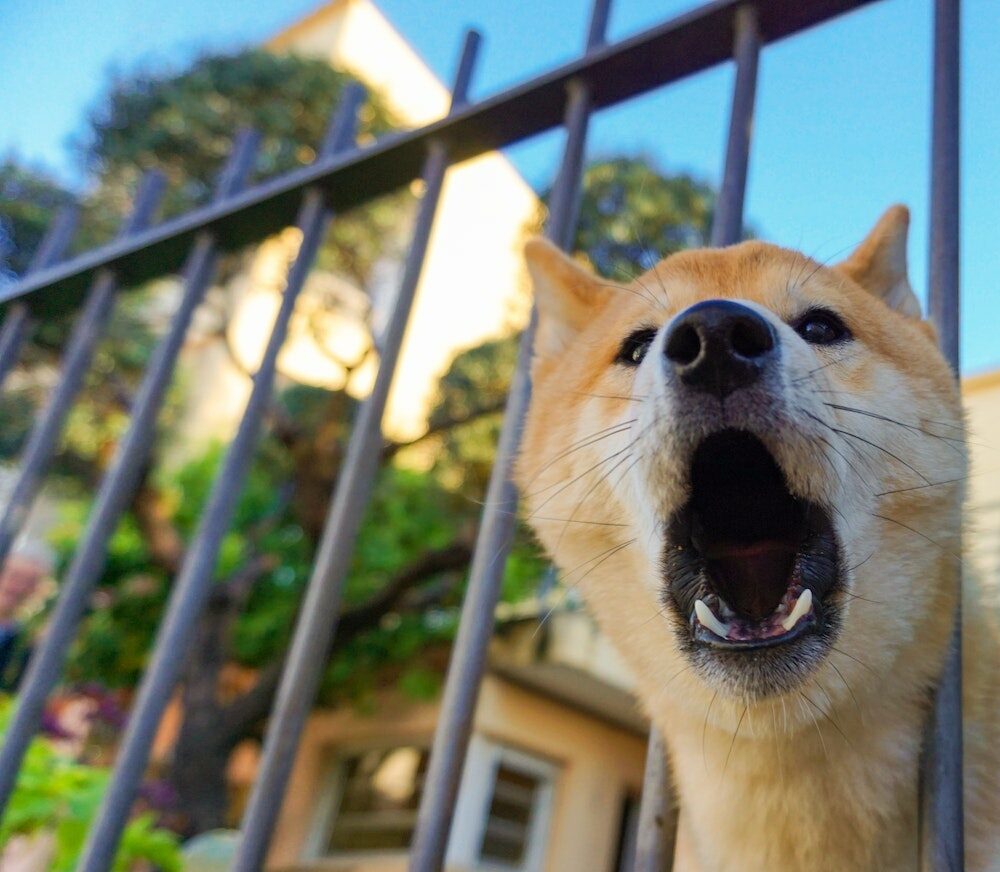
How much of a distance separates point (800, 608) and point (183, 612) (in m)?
1.19

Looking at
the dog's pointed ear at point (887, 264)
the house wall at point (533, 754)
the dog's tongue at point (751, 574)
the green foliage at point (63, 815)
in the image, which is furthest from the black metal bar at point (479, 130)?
the house wall at point (533, 754)

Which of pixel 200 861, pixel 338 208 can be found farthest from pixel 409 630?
pixel 338 208

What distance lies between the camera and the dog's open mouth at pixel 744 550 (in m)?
1.29

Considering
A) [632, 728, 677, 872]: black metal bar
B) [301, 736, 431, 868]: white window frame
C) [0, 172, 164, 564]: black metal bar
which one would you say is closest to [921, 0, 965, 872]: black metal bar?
[632, 728, 677, 872]: black metal bar

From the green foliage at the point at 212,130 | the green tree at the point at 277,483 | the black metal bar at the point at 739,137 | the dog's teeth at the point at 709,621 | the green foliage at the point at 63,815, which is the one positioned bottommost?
the green foliage at the point at 63,815

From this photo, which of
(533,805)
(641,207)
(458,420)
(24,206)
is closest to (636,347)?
(458,420)

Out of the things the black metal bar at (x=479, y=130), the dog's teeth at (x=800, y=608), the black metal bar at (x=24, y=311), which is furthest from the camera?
the black metal bar at (x=24, y=311)

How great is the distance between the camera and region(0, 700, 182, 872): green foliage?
2.89 m

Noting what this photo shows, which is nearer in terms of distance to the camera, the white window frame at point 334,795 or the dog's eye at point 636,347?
the dog's eye at point 636,347

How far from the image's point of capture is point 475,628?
144 centimetres

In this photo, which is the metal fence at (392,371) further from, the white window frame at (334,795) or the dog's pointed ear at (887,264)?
the white window frame at (334,795)

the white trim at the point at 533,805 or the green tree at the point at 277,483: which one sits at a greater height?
the green tree at the point at 277,483

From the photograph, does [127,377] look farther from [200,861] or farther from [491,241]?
[200,861]

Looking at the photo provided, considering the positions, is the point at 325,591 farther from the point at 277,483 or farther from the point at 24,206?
the point at 277,483
